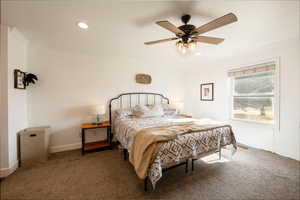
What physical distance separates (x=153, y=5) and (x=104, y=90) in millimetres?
2491

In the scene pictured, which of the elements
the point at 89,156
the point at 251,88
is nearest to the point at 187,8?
the point at 251,88

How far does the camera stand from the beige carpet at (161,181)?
5.32 feet

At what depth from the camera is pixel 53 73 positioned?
116 inches

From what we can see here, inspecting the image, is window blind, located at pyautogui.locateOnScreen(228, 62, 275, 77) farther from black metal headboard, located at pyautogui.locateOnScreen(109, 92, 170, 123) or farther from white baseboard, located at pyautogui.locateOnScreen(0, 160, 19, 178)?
white baseboard, located at pyautogui.locateOnScreen(0, 160, 19, 178)

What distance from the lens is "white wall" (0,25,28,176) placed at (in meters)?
2.03

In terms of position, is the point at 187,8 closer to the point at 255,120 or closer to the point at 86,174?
the point at 86,174

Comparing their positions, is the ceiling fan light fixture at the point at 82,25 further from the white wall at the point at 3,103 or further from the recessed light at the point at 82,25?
the white wall at the point at 3,103

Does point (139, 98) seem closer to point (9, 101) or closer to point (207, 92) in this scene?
point (207, 92)

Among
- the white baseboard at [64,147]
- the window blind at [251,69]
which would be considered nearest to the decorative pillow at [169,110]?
the window blind at [251,69]

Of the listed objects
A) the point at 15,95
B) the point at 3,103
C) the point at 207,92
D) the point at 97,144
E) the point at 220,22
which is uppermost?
the point at 220,22

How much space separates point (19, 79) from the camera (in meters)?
2.36

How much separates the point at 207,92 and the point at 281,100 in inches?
70.9

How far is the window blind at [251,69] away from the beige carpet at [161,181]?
1.98 m

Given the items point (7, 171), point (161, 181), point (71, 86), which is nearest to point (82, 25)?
point (71, 86)
